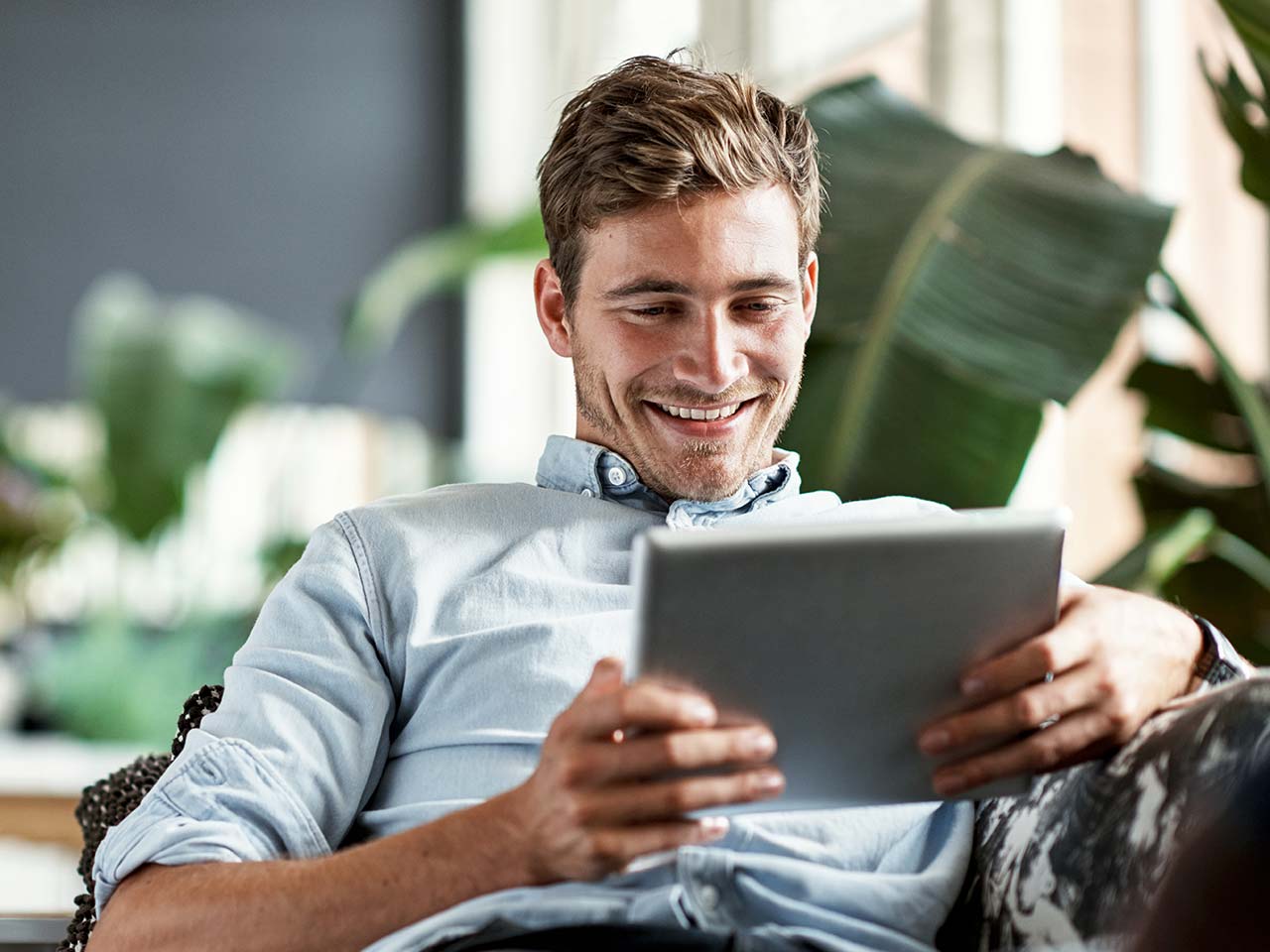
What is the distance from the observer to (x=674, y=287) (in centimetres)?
119

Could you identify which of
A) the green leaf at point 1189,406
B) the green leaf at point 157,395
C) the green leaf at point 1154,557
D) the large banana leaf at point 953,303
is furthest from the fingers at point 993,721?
the green leaf at point 157,395

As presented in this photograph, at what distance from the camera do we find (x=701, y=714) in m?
0.85

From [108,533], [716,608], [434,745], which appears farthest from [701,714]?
[108,533]

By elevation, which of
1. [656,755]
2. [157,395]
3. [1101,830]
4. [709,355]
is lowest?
[157,395]

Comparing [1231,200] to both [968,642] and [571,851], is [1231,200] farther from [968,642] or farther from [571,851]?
[571,851]

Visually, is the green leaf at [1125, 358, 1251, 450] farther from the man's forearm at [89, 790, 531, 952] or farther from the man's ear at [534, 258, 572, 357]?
the man's forearm at [89, 790, 531, 952]

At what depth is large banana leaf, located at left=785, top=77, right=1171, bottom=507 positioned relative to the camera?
5.17ft

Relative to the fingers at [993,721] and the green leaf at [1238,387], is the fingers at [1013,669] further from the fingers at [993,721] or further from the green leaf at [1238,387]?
the green leaf at [1238,387]

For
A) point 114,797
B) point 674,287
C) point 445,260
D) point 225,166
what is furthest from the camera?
point 225,166

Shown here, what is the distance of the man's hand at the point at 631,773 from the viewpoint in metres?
0.83

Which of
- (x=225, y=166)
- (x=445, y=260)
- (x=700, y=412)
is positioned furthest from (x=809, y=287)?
(x=225, y=166)

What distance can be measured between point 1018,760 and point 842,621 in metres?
0.17

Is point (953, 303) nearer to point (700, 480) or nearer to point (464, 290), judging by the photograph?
point (700, 480)

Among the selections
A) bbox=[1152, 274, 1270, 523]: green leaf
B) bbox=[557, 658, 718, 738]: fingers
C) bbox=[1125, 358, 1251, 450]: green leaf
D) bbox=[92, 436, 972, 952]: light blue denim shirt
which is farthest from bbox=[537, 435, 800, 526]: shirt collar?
bbox=[1125, 358, 1251, 450]: green leaf
